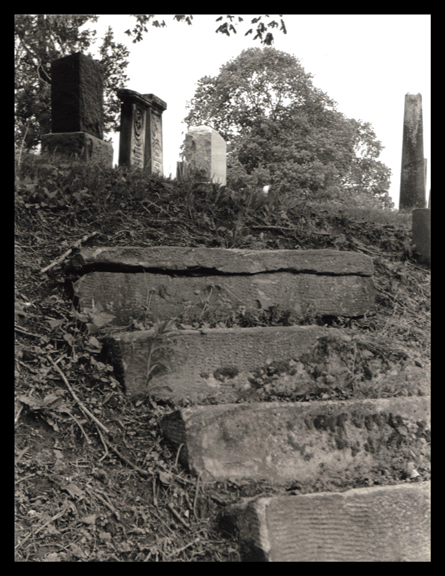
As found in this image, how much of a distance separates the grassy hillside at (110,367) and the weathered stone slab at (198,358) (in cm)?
10

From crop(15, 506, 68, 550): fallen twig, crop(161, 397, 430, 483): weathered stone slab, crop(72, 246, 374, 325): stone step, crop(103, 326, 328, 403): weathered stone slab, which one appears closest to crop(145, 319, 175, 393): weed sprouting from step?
crop(103, 326, 328, 403): weathered stone slab

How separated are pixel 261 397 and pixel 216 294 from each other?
87cm

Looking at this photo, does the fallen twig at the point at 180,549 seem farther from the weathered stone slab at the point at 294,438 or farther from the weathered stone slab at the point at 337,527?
the weathered stone slab at the point at 294,438

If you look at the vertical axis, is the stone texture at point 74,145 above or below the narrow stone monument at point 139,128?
below

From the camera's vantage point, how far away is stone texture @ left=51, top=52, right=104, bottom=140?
21.1 feet

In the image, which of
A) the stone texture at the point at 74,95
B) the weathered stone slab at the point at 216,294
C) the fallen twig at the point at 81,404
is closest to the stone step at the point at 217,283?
the weathered stone slab at the point at 216,294

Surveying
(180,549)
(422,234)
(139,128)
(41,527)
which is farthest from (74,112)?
(180,549)

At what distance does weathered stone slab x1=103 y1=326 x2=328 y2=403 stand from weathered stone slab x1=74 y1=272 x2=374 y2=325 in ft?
1.24

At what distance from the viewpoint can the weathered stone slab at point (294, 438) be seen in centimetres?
228

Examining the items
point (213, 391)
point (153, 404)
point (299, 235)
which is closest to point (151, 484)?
→ point (153, 404)

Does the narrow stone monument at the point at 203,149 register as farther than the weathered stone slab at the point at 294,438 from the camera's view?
Yes

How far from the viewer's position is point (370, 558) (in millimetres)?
1938

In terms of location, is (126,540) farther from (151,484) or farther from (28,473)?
(28,473)

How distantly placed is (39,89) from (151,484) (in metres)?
20.6
